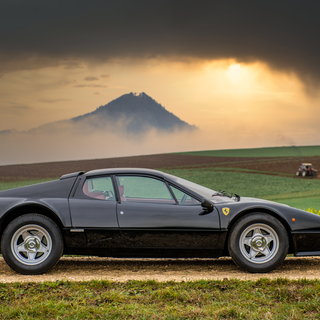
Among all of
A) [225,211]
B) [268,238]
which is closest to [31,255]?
[225,211]

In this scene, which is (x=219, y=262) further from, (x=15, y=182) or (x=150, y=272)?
(x=15, y=182)

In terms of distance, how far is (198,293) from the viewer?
14.5ft

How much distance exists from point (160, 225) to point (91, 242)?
1.00 m

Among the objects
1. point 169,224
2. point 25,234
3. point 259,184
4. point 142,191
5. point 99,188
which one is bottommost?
point 259,184

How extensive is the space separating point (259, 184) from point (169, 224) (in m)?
26.8

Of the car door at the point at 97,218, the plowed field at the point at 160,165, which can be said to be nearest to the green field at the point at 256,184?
the plowed field at the point at 160,165

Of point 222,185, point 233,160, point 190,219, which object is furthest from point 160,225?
point 233,160

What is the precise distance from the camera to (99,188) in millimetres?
5520

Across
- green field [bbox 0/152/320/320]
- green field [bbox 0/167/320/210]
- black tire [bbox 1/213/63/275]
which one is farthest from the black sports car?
green field [bbox 0/167/320/210]

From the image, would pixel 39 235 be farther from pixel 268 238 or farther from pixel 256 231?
pixel 268 238

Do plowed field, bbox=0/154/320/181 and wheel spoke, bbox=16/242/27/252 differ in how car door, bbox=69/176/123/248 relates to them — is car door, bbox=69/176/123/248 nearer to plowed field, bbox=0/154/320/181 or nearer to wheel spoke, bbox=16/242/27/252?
wheel spoke, bbox=16/242/27/252

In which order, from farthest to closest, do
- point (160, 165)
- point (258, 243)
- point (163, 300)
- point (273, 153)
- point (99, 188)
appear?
point (273, 153) → point (160, 165) → point (99, 188) → point (258, 243) → point (163, 300)

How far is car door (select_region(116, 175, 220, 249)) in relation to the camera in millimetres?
5176

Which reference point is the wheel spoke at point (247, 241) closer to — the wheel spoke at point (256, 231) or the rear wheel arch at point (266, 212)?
the wheel spoke at point (256, 231)
